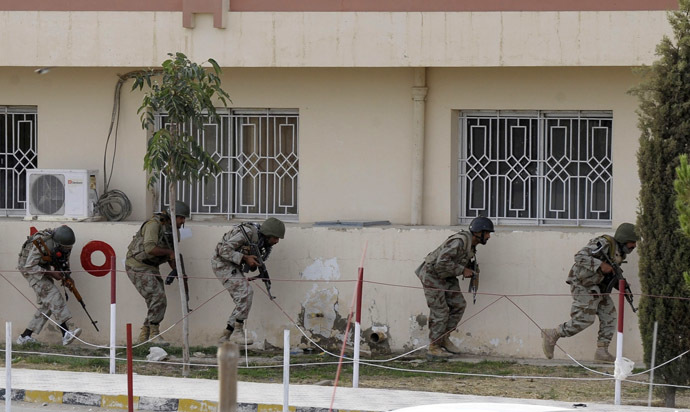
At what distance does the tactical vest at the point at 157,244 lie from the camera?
1259cm

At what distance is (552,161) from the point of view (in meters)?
12.6

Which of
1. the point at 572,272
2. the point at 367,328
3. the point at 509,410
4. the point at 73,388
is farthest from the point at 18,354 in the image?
the point at 509,410

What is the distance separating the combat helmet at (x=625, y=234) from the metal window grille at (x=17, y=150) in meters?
6.58

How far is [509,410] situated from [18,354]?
825 centimetres

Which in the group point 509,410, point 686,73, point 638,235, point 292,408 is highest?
point 686,73

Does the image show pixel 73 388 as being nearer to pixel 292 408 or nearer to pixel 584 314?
pixel 292 408

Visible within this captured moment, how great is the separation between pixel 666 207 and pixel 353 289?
3.87 m

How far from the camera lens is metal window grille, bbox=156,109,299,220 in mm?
13242

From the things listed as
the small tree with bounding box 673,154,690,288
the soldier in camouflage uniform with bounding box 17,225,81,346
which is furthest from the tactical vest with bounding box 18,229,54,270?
the small tree with bounding box 673,154,690,288

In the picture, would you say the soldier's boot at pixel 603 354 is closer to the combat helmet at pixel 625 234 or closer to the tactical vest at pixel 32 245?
the combat helmet at pixel 625 234

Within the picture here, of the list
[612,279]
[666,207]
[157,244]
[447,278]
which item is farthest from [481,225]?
[157,244]

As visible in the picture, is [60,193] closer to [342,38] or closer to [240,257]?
[240,257]

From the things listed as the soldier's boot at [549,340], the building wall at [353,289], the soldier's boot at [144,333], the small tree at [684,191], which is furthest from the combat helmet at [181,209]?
the small tree at [684,191]

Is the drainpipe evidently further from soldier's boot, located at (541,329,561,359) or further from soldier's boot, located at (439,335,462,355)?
soldier's boot, located at (541,329,561,359)
